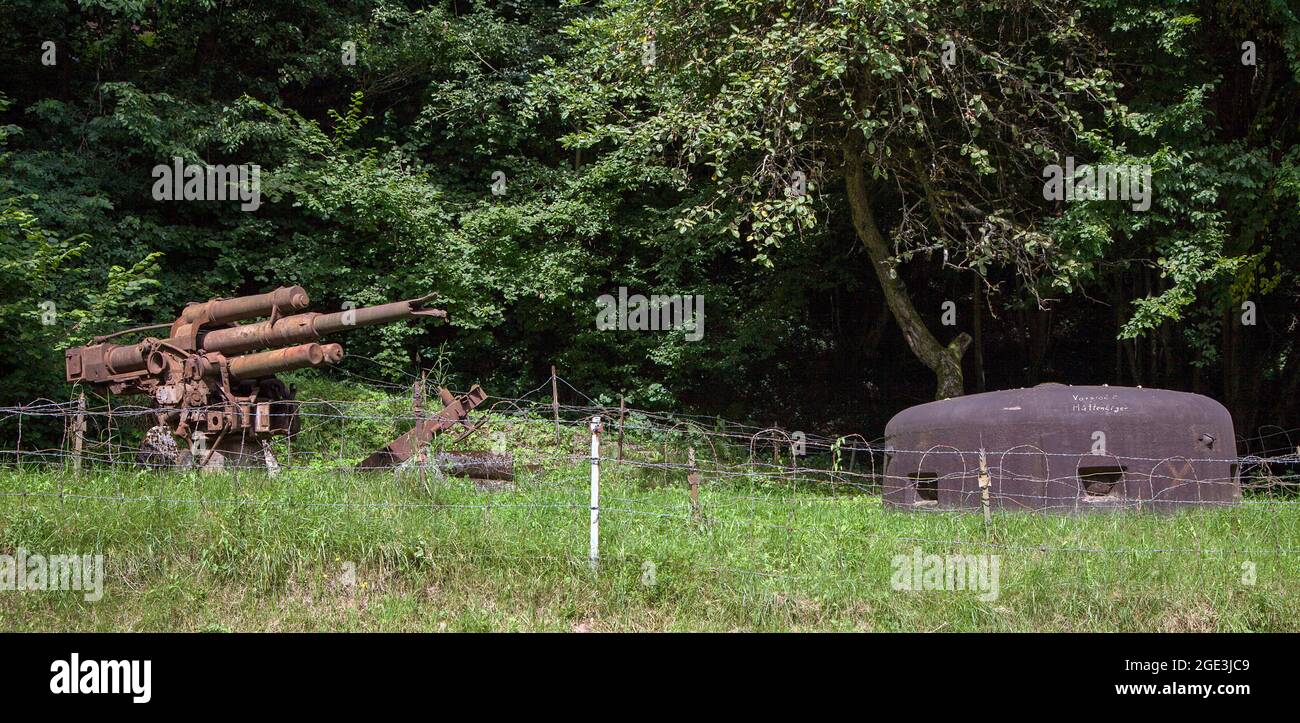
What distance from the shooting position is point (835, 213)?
19.4m

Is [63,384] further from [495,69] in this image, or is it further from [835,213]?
[835,213]

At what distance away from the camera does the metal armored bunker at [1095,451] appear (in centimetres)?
953

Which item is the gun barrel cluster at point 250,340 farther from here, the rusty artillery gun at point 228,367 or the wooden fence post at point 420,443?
the wooden fence post at point 420,443

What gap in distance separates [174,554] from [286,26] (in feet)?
47.6

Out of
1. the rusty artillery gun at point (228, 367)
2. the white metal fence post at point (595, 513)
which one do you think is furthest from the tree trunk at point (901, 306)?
the white metal fence post at point (595, 513)

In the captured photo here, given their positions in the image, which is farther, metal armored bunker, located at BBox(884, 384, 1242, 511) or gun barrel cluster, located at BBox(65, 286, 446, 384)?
gun barrel cluster, located at BBox(65, 286, 446, 384)

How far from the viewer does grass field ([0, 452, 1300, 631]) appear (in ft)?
23.6

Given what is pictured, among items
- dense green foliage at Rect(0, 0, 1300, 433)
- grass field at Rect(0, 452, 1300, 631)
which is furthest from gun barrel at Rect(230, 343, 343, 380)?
dense green foliage at Rect(0, 0, 1300, 433)
